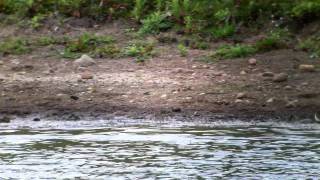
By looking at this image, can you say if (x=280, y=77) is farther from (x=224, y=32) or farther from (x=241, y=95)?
(x=224, y=32)

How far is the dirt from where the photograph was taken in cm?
1065

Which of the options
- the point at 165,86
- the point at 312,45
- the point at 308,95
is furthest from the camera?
the point at 312,45

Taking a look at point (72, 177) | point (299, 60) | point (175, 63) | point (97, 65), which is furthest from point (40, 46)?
point (72, 177)

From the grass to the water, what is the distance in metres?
3.06

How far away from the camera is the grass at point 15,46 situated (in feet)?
43.2

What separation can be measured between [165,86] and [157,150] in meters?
2.86

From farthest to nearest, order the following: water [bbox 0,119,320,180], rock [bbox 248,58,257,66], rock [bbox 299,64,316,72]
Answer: rock [bbox 248,58,257,66] → rock [bbox 299,64,316,72] → water [bbox 0,119,320,180]

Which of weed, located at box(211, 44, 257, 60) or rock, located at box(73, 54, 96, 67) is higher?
weed, located at box(211, 44, 257, 60)

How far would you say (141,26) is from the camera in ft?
46.2

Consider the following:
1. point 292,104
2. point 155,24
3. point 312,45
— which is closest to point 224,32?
point 155,24

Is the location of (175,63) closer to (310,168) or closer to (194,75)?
(194,75)

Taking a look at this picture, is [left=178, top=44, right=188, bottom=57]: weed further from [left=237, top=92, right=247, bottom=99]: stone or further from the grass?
the grass

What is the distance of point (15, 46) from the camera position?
1331 cm

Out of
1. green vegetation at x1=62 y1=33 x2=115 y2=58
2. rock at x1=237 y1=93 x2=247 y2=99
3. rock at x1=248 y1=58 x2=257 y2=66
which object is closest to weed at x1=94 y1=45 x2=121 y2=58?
green vegetation at x1=62 y1=33 x2=115 y2=58
